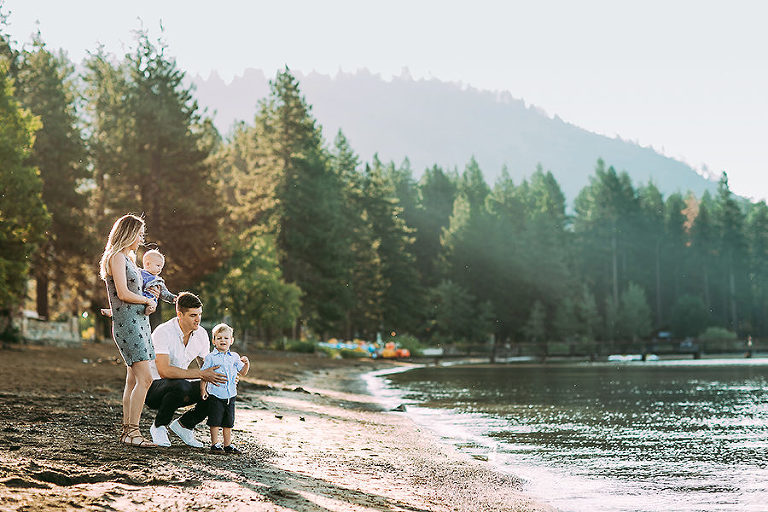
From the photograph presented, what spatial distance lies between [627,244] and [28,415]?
11228 centimetres

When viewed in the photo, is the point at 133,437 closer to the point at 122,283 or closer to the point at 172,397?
the point at 172,397

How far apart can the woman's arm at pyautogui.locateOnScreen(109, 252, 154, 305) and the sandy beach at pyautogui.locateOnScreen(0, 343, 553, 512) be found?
1.42 metres

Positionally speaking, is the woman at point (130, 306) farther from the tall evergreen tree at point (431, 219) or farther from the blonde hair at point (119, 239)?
the tall evergreen tree at point (431, 219)

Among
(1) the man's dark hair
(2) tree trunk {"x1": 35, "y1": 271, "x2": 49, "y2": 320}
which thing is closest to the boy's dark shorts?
(1) the man's dark hair

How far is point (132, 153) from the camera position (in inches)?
1564

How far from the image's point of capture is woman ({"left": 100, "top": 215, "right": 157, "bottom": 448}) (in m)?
7.53

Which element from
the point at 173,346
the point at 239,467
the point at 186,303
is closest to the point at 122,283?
the point at 186,303

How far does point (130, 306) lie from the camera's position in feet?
24.8

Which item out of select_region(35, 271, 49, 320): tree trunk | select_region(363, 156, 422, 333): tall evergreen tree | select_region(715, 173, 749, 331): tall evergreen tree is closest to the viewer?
select_region(35, 271, 49, 320): tree trunk

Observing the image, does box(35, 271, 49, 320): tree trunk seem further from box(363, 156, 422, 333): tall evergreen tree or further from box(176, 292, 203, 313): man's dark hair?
box(363, 156, 422, 333): tall evergreen tree

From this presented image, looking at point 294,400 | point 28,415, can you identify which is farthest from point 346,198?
point 28,415

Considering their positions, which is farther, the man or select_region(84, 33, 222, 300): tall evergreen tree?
select_region(84, 33, 222, 300): tall evergreen tree

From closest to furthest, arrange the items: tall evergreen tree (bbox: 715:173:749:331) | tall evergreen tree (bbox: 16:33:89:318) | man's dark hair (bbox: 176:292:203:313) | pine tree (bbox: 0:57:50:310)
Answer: man's dark hair (bbox: 176:292:203:313) < pine tree (bbox: 0:57:50:310) < tall evergreen tree (bbox: 16:33:89:318) < tall evergreen tree (bbox: 715:173:749:331)

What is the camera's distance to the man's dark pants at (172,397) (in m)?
7.91
